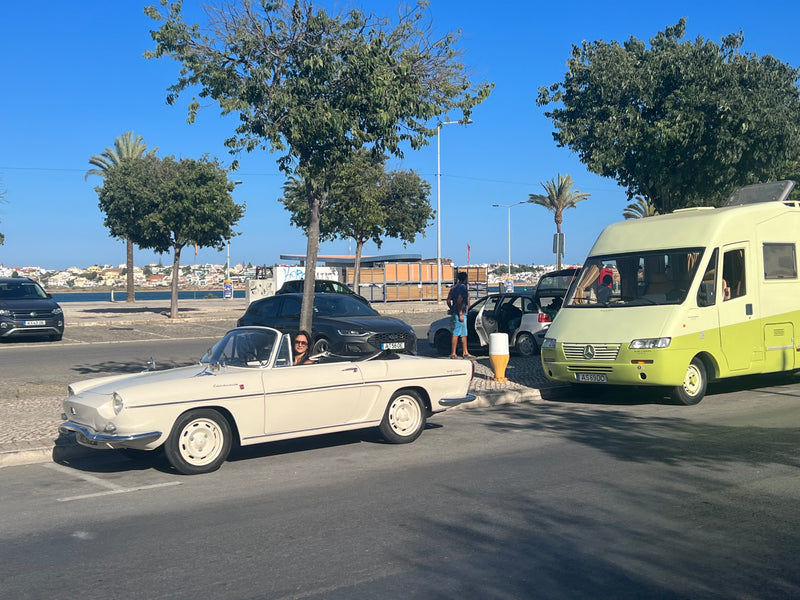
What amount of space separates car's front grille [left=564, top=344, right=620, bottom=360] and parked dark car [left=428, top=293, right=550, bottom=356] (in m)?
6.15

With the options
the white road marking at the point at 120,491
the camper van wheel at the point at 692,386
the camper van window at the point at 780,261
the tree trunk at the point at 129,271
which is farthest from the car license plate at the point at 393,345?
the tree trunk at the point at 129,271

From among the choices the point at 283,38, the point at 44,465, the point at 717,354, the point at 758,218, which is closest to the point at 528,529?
the point at 44,465

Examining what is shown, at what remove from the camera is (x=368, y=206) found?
125 feet

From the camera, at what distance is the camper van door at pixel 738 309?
39.5ft

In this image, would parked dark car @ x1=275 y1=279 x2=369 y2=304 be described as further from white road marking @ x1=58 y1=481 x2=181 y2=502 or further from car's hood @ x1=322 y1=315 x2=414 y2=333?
white road marking @ x1=58 y1=481 x2=181 y2=502

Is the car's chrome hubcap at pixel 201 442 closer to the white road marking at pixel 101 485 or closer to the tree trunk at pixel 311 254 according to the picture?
the white road marking at pixel 101 485

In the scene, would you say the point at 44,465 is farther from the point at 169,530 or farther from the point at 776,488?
the point at 776,488

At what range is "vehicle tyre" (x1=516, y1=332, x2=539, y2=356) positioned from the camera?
60.2ft

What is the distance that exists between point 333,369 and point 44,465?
10.6ft

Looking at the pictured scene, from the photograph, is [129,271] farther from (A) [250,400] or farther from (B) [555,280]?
(A) [250,400]

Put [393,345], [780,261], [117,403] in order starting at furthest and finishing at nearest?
[393,345] → [780,261] → [117,403]

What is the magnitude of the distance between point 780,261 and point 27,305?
1923 cm

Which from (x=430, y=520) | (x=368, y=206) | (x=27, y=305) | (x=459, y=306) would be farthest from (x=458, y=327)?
→ (x=368, y=206)

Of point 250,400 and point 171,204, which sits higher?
point 171,204
